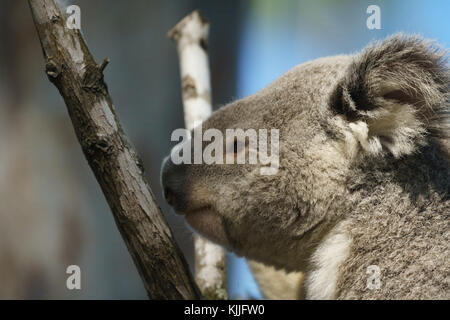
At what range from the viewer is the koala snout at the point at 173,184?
240cm

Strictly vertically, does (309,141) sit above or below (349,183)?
above

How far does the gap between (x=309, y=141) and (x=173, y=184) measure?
67cm

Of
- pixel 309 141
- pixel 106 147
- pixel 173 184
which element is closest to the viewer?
pixel 106 147

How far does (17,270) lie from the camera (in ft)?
20.4

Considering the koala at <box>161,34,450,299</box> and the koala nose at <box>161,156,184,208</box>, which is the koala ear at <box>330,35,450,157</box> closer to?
the koala at <box>161,34,450,299</box>

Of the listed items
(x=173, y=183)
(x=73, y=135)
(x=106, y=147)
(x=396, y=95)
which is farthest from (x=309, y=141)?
(x=73, y=135)

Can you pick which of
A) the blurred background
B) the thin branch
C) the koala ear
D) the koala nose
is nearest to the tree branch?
the koala nose

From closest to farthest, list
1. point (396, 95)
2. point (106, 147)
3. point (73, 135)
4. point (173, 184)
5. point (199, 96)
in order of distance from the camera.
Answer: point (106, 147), point (396, 95), point (173, 184), point (199, 96), point (73, 135)

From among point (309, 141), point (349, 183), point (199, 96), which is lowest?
point (349, 183)

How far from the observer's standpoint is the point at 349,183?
7.27 ft

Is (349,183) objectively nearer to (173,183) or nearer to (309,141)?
(309,141)

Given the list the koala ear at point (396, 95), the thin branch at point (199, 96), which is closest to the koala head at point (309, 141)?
the koala ear at point (396, 95)

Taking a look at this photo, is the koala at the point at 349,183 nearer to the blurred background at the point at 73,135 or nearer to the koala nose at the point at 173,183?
the koala nose at the point at 173,183

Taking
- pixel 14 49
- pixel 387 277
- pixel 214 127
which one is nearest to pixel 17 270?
pixel 14 49
